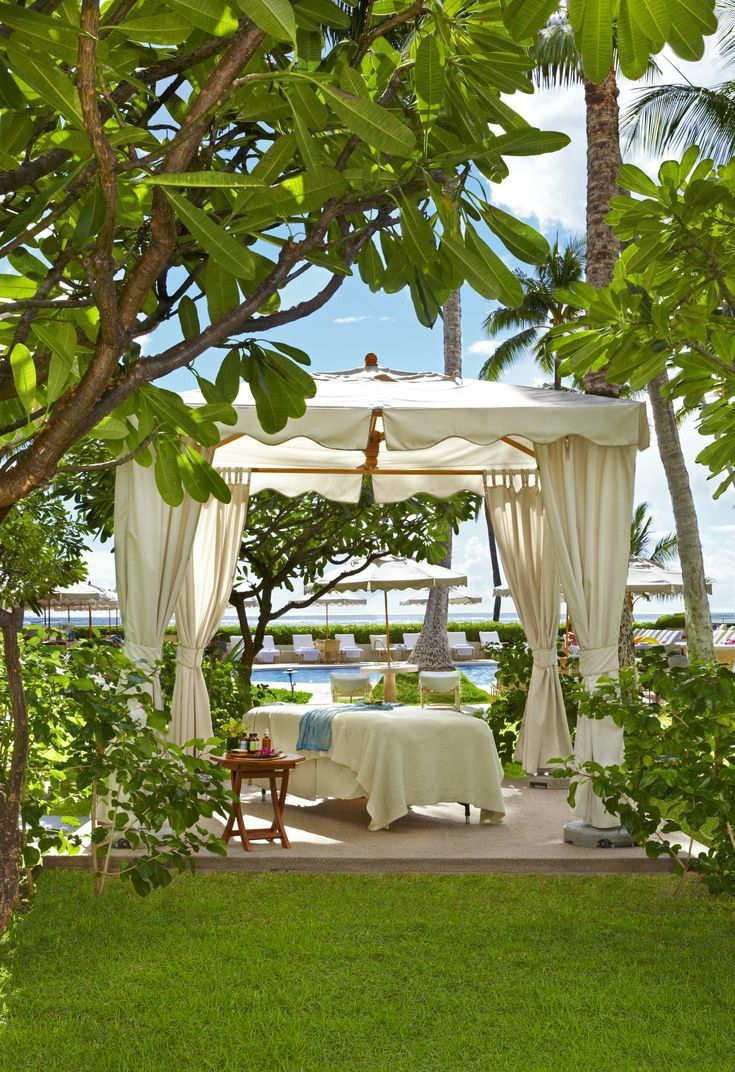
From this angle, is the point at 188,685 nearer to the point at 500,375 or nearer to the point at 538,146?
the point at 538,146

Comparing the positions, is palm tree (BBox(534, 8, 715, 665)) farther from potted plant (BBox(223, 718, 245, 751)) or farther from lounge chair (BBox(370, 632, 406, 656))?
lounge chair (BBox(370, 632, 406, 656))

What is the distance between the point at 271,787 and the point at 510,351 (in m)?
23.1

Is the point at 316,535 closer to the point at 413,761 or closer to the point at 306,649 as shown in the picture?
the point at 413,761

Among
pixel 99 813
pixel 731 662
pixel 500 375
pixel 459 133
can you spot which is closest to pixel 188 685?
pixel 99 813

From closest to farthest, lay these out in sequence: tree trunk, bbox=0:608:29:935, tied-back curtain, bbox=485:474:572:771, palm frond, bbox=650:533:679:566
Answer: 1. tree trunk, bbox=0:608:29:935
2. tied-back curtain, bbox=485:474:572:771
3. palm frond, bbox=650:533:679:566

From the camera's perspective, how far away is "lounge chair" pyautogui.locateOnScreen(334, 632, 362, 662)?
25047 millimetres

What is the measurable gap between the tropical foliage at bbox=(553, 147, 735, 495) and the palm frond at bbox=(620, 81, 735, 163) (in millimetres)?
14305

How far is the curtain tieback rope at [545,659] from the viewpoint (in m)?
7.28

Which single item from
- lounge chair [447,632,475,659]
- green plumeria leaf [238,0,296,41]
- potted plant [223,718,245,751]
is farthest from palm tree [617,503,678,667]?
green plumeria leaf [238,0,296,41]

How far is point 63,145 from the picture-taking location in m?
0.95

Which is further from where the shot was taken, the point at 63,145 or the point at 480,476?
the point at 480,476

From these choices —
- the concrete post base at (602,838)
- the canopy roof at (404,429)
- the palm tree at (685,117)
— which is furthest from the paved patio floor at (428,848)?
the palm tree at (685,117)

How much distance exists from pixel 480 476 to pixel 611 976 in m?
4.53

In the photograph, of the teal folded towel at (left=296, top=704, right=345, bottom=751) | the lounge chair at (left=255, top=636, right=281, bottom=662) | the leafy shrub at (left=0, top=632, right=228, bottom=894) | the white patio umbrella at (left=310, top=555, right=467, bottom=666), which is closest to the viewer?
the leafy shrub at (left=0, top=632, right=228, bottom=894)
